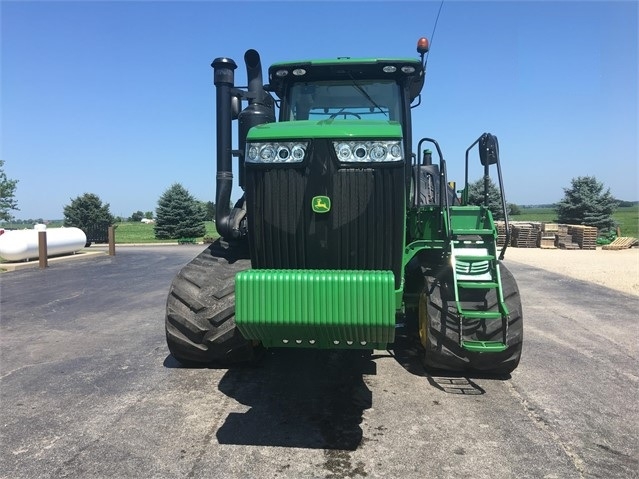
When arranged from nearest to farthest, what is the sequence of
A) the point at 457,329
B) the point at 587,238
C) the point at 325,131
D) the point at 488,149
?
the point at 325,131
the point at 457,329
the point at 488,149
the point at 587,238

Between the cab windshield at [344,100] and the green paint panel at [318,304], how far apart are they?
7.53 feet

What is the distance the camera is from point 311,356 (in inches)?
221

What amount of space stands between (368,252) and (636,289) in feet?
34.4

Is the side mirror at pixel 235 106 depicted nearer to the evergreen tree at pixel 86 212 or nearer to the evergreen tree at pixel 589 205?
the evergreen tree at pixel 589 205

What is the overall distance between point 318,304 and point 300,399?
155 cm

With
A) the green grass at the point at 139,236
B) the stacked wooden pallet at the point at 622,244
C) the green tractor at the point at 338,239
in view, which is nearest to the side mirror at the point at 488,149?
the green tractor at the point at 338,239

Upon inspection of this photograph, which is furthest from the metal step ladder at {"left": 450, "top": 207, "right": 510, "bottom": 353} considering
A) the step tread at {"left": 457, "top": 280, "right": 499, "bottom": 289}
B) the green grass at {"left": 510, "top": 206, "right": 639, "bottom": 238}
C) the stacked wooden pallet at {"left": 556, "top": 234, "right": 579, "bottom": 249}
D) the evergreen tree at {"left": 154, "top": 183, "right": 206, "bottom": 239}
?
the evergreen tree at {"left": 154, "top": 183, "right": 206, "bottom": 239}

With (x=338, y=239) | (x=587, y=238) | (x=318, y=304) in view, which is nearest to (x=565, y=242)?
(x=587, y=238)

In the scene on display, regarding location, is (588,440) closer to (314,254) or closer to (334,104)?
(314,254)

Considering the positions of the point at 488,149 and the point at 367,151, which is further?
the point at 488,149

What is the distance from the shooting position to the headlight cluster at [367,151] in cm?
349

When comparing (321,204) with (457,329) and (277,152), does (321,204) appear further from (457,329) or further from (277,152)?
(457,329)

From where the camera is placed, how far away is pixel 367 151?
138 inches

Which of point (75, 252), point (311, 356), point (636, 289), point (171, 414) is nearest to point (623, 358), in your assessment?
point (311, 356)
